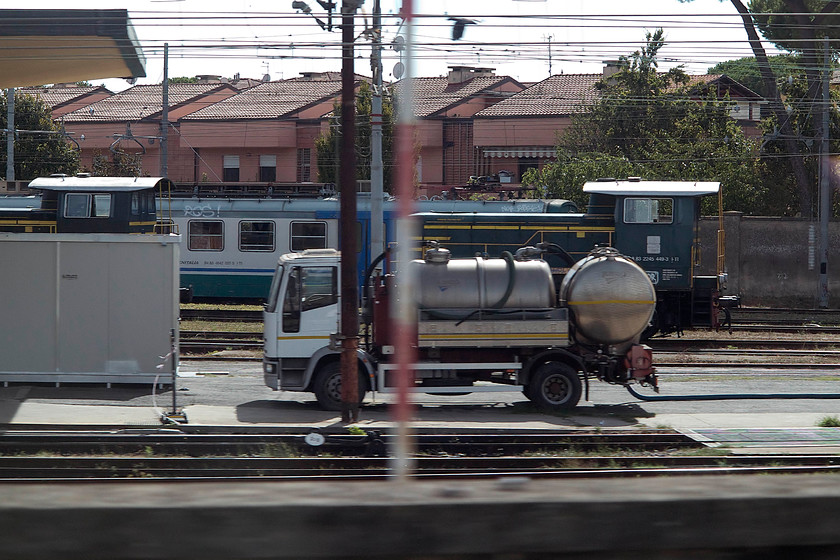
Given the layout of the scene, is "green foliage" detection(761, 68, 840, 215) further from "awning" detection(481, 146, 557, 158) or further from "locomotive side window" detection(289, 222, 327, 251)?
"locomotive side window" detection(289, 222, 327, 251)

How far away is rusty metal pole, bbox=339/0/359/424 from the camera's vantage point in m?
12.7

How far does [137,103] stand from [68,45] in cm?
5422

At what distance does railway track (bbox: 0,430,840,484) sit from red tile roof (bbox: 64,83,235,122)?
5187 centimetres

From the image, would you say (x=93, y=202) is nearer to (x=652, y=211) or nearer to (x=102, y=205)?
(x=102, y=205)

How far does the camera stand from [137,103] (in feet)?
213

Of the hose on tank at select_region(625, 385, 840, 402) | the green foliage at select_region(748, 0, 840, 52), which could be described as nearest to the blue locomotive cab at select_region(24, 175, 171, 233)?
the hose on tank at select_region(625, 385, 840, 402)

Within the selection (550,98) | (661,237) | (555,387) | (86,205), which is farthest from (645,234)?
(550,98)

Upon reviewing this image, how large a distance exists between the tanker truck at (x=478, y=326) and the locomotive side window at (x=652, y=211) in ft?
24.4

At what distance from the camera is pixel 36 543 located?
3125 millimetres

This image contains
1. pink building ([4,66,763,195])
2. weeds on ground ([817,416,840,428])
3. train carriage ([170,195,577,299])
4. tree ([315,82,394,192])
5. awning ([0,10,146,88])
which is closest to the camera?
weeds on ground ([817,416,840,428])

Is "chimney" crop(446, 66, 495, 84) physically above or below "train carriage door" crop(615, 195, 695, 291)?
above

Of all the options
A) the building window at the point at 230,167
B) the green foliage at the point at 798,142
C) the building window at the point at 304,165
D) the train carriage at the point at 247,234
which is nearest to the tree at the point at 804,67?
the green foliage at the point at 798,142

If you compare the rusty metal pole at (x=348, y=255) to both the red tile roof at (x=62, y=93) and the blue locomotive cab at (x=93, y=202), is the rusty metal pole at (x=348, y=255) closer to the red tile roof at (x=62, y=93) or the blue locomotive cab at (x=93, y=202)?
the blue locomotive cab at (x=93, y=202)

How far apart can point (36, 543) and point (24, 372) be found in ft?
44.3
